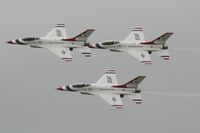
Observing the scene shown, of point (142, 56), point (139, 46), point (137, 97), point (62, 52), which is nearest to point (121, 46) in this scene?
point (139, 46)

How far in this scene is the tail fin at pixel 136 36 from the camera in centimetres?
13562

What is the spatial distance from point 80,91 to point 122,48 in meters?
7.77

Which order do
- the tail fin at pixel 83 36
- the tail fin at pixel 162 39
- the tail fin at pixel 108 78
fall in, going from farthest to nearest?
the tail fin at pixel 108 78
the tail fin at pixel 162 39
the tail fin at pixel 83 36

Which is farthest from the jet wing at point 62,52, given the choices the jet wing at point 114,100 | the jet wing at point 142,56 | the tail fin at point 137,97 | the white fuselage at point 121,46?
the tail fin at point 137,97

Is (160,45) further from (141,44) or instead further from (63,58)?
(63,58)

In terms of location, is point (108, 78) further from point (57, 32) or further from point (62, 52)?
point (57, 32)

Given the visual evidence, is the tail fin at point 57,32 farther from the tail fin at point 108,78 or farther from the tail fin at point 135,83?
the tail fin at point 135,83

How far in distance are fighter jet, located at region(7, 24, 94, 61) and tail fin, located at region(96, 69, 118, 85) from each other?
11.0ft

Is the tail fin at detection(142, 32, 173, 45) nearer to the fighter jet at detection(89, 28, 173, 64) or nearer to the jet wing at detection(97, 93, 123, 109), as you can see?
the fighter jet at detection(89, 28, 173, 64)

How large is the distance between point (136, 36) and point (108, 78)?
23.7 ft

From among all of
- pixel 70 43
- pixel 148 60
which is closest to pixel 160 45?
pixel 148 60

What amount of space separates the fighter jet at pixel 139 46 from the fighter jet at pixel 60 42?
2554 mm

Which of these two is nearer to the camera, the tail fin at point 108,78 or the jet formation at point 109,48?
the jet formation at point 109,48

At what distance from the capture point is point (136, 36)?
136m
